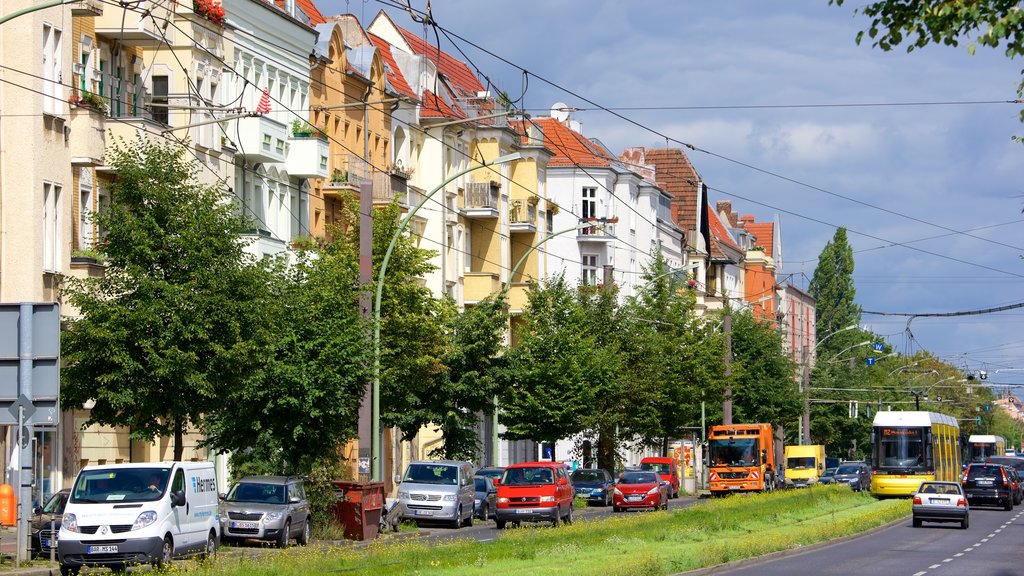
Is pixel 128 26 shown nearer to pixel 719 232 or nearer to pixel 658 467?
pixel 658 467

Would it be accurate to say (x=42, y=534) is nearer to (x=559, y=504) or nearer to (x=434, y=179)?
(x=559, y=504)

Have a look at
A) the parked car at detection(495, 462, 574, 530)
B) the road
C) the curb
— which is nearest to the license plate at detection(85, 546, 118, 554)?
the curb

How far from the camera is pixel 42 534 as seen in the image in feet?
96.1

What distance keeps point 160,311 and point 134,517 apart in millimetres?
6715

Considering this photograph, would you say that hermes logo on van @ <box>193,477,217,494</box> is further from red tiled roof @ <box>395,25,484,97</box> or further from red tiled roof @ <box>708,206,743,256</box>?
red tiled roof @ <box>708,206,743,256</box>

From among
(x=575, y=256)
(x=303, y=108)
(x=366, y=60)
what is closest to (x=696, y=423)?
(x=575, y=256)

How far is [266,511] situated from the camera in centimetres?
3344

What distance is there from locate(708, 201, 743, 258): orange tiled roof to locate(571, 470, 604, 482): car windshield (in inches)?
2463

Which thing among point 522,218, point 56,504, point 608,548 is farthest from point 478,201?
point 56,504

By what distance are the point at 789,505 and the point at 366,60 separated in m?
24.0

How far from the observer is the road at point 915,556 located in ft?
96.8

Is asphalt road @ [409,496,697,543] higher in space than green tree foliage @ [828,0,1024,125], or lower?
lower

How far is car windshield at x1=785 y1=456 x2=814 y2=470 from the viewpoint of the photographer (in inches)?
3418

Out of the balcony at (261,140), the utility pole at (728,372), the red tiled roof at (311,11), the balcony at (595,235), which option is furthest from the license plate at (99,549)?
the balcony at (595,235)
